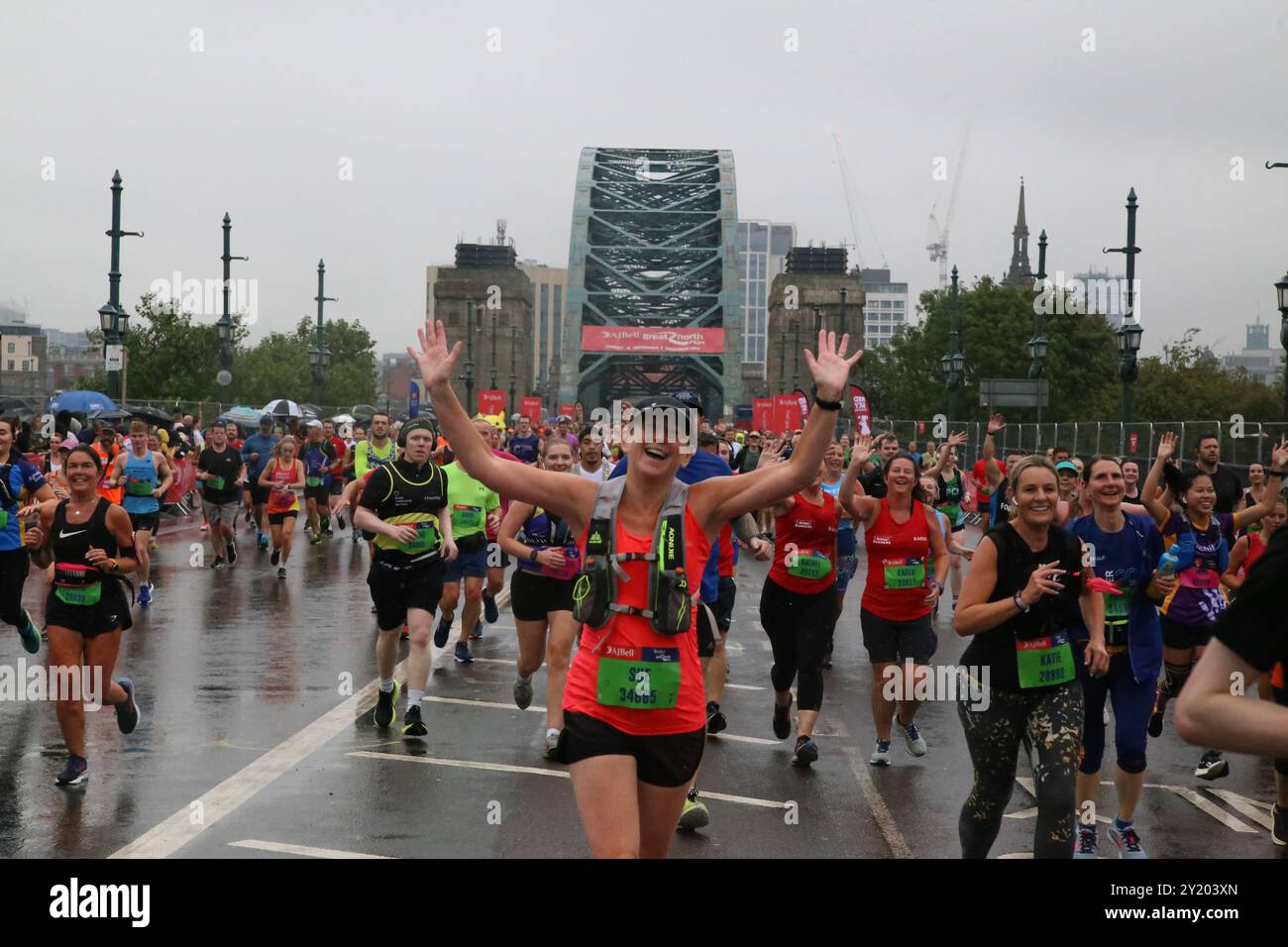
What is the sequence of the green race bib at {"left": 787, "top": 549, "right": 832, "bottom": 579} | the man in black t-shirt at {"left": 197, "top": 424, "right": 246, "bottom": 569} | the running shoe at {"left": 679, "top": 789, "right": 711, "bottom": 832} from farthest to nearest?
1. the man in black t-shirt at {"left": 197, "top": 424, "right": 246, "bottom": 569}
2. the green race bib at {"left": 787, "top": 549, "right": 832, "bottom": 579}
3. the running shoe at {"left": 679, "top": 789, "right": 711, "bottom": 832}

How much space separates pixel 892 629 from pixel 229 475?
38.8 feet

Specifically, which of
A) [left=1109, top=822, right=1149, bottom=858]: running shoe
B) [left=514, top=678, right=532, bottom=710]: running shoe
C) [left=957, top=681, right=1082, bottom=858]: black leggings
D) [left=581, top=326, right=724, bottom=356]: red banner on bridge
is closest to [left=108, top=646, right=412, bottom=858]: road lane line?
[left=514, top=678, right=532, bottom=710]: running shoe

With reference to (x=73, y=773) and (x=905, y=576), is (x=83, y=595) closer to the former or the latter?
(x=73, y=773)

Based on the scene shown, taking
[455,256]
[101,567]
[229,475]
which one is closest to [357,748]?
[101,567]

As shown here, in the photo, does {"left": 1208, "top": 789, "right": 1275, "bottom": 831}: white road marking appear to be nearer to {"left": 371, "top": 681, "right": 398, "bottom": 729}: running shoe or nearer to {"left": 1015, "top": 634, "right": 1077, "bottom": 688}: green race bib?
{"left": 1015, "top": 634, "right": 1077, "bottom": 688}: green race bib

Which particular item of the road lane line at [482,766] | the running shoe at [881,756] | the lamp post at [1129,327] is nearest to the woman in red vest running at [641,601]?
the road lane line at [482,766]

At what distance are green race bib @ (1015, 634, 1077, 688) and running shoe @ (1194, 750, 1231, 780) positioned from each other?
3381mm

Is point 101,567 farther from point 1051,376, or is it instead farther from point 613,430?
point 1051,376

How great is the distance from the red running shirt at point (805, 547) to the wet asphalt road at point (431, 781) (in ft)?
3.47

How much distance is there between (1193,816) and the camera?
7945 mm

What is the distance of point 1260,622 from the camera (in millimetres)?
2785

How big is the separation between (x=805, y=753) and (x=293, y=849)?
129 inches

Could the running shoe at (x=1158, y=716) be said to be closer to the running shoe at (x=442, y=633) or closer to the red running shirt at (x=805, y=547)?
the red running shirt at (x=805, y=547)
